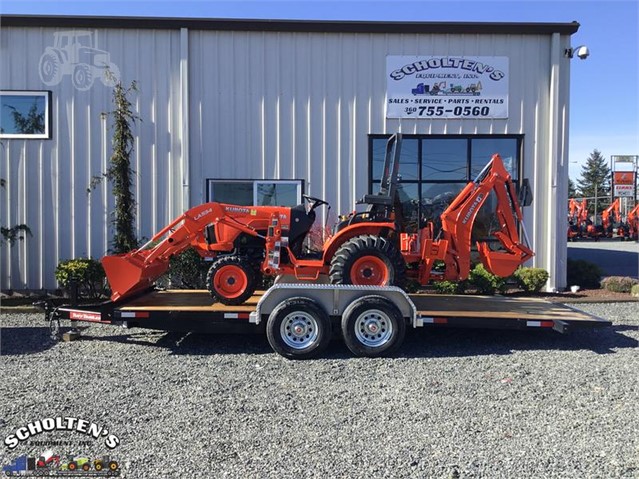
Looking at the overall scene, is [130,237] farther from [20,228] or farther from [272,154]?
[272,154]

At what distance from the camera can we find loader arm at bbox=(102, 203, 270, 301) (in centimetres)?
697

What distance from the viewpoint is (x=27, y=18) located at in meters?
10.4

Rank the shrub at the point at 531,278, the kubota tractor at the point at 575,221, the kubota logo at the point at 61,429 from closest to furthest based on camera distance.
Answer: the kubota logo at the point at 61,429 → the shrub at the point at 531,278 → the kubota tractor at the point at 575,221

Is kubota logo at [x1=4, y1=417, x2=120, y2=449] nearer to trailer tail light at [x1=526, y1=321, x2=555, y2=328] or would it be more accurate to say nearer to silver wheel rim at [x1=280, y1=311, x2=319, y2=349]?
silver wheel rim at [x1=280, y1=311, x2=319, y2=349]

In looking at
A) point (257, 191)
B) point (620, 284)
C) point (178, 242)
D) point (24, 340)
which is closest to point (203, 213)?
point (178, 242)

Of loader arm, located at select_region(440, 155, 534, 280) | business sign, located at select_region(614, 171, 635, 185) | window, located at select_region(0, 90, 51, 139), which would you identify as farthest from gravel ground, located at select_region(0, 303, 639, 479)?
business sign, located at select_region(614, 171, 635, 185)

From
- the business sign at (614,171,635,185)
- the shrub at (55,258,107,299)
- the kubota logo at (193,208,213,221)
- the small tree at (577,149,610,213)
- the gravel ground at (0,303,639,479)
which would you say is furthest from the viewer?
the small tree at (577,149,610,213)

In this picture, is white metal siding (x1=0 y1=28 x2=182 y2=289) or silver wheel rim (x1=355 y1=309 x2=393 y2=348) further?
white metal siding (x1=0 y1=28 x2=182 y2=289)

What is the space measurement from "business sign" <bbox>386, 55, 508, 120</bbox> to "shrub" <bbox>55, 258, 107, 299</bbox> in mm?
6229

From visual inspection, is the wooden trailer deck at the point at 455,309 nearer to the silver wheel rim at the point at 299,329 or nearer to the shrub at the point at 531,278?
the silver wheel rim at the point at 299,329

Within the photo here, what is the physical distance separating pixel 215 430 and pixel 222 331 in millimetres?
2431

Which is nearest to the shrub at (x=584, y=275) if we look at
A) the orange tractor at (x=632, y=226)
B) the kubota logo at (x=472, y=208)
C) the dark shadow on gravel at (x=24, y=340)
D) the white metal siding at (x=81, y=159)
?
the kubota logo at (x=472, y=208)

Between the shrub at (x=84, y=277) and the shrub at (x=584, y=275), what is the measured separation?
30.7 feet

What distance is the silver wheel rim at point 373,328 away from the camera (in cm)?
623
